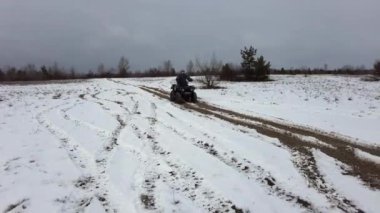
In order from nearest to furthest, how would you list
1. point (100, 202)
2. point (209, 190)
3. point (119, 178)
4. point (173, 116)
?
point (100, 202) → point (209, 190) → point (119, 178) → point (173, 116)

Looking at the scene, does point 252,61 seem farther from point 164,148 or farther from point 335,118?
point 164,148

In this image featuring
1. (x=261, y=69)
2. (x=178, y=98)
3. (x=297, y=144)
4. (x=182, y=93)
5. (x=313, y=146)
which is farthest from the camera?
(x=261, y=69)

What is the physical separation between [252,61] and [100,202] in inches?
1649

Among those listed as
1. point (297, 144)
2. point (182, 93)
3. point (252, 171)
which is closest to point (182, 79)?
point (182, 93)

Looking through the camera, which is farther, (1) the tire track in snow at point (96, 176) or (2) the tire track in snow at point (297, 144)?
(1) the tire track in snow at point (96, 176)

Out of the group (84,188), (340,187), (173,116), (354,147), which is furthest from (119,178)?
(173,116)

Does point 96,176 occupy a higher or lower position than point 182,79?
lower

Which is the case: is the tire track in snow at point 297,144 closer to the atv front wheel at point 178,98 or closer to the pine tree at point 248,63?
the atv front wheel at point 178,98

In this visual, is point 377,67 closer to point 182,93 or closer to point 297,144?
Answer: point 182,93

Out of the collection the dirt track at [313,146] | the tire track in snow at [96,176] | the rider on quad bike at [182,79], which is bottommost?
the dirt track at [313,146]

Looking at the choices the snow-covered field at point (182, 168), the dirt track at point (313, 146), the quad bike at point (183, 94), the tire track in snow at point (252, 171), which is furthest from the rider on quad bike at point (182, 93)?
the tire track in snow at point (252, 171)

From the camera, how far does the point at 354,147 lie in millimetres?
9281

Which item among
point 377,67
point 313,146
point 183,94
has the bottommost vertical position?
point 313,146

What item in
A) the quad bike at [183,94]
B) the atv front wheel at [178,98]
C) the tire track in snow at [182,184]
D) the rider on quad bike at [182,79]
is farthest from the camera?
the rider on quad bike at [182,79]
